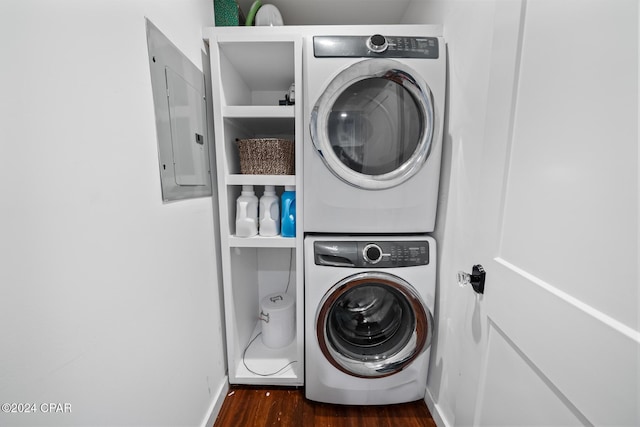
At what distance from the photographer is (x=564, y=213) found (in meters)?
0.54

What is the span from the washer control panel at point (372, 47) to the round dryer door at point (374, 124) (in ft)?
0.25

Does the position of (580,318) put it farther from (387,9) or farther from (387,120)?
(387,9)

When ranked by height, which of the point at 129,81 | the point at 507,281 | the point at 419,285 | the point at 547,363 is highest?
the point at 129,81

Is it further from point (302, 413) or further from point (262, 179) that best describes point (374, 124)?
point (302, 413)

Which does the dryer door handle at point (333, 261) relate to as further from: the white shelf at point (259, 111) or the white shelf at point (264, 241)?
the white shelf at point (259, 111)

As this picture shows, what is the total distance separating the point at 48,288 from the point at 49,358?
6.1 inches

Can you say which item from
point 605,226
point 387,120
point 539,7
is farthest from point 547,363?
point 387,120

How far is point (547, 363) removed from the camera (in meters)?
0.58

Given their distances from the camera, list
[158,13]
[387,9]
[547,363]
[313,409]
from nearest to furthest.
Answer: [547,363] < [158,13] < [313,409] < [387,9]

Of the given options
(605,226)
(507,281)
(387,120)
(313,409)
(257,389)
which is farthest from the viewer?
(257,389)

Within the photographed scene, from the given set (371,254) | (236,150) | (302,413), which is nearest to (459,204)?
(371,254)

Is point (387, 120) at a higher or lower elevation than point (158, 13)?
lower

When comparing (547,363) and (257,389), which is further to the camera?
(257,389)

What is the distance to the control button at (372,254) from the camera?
1195 mm
